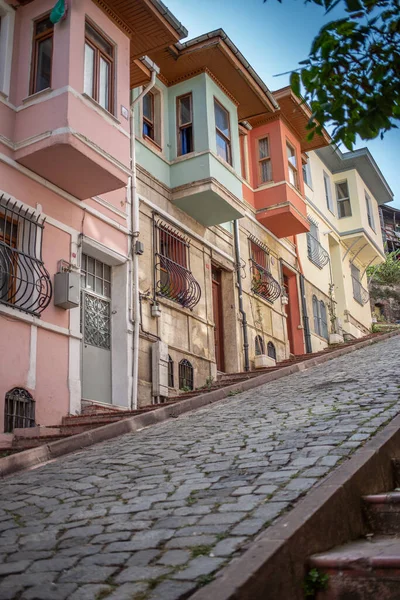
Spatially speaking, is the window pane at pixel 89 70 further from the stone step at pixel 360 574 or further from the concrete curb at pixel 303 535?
the stone step at pixel 360 574

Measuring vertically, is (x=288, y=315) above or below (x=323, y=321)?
below

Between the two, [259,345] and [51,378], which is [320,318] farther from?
[51,378]

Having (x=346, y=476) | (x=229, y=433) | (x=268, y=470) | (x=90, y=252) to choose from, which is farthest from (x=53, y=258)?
(x=346, y=476)

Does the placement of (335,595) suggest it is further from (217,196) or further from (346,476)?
(217,196)

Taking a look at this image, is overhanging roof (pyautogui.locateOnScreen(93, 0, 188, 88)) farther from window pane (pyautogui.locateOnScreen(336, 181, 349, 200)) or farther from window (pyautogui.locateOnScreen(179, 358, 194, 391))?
window pane (pyautogui.locateOnScreen(336, 181, 349, 200))

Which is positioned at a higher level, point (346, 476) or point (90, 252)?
point (90, 252)

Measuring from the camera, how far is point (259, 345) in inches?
740

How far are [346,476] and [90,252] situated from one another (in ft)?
30.6

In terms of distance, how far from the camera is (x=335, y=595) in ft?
11.5

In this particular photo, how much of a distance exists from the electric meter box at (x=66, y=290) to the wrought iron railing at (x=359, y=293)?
19.0 meters

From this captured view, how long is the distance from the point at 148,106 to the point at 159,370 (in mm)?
6829

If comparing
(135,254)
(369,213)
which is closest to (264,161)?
(135,254)

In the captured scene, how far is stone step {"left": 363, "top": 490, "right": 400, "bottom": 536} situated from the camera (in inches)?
176

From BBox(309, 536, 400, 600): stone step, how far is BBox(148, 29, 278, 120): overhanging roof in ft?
44.6
